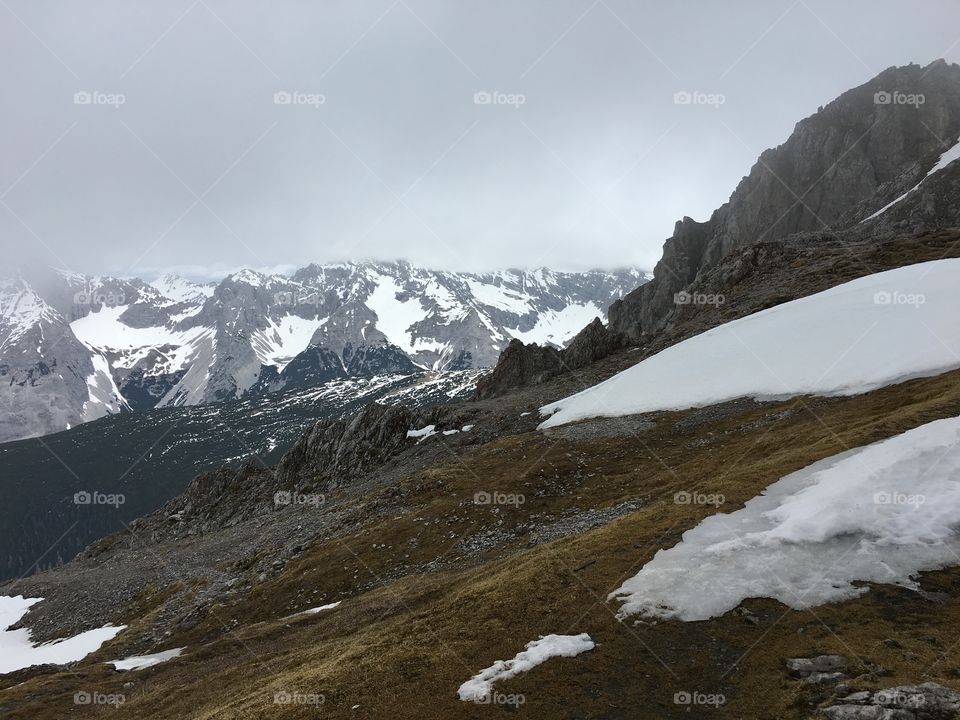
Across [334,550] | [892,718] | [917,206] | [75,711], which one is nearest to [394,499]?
[334,550]

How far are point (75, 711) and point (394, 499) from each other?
2587 centimetres

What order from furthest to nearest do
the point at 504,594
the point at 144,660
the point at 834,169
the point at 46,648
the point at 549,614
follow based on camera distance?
the point at 834,169
the point at 46,648
the point at 144,660
the point at 504,594
the point at 549,614

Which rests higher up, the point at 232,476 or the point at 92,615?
the point at 232,476

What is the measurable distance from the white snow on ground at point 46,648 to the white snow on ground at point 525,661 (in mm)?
38613

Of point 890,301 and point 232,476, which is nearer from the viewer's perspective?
point 890,301

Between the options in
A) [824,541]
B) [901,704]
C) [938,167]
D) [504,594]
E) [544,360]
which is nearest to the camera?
[901,704]

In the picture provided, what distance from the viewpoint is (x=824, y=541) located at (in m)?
18.7

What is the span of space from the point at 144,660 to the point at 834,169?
179 meters

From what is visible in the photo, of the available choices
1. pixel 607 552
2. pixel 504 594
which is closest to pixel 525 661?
pixel 504 594

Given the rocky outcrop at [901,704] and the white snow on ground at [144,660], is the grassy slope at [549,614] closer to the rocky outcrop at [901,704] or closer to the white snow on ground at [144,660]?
the rocky outcrop at [901,704]

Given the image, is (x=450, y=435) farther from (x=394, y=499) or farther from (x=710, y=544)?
(x=710, y=544)

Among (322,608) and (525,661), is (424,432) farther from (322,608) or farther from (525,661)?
(525,661)

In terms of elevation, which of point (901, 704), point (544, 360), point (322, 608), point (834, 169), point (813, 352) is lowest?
point (322, 608)

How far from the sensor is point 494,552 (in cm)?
3244
